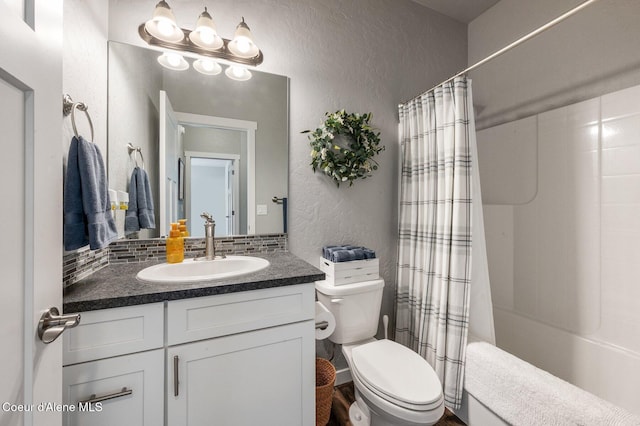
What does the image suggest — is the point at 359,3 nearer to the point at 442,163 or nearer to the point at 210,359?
the point at 442,163

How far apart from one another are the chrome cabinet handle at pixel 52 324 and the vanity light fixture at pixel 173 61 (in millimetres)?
1244

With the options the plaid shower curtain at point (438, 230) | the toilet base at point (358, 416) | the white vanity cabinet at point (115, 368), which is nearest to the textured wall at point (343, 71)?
the plaid shower curtain at point (438, 230)

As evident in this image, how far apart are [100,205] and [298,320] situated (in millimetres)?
821

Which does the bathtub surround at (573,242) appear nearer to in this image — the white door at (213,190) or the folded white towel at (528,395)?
the folded white towel at (528,395)

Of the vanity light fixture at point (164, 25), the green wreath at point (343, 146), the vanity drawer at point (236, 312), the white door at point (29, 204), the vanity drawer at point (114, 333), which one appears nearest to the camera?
the white door at point (29, 204)

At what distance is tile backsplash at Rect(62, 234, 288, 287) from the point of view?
0.98m

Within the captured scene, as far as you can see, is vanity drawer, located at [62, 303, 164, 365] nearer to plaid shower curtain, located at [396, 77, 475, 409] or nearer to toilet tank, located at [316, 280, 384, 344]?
toilet tank, located at [316, 280, 384, 344]

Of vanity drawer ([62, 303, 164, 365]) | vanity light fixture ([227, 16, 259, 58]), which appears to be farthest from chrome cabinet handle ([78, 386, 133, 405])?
vanity light fixture ([227, 16, 259, 58])

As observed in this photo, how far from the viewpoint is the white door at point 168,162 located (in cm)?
137

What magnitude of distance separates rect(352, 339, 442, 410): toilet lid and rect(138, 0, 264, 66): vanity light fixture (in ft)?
5.52

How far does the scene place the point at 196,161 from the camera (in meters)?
1.44

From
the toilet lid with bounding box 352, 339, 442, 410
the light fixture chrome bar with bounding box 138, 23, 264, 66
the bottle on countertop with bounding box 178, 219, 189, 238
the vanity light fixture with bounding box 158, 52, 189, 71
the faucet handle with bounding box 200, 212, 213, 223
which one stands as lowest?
the toilet lid with bounding box 352, 339, 442, 410

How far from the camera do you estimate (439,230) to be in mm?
1526

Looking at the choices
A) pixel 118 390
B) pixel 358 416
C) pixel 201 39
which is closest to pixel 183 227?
pixel 118 390
